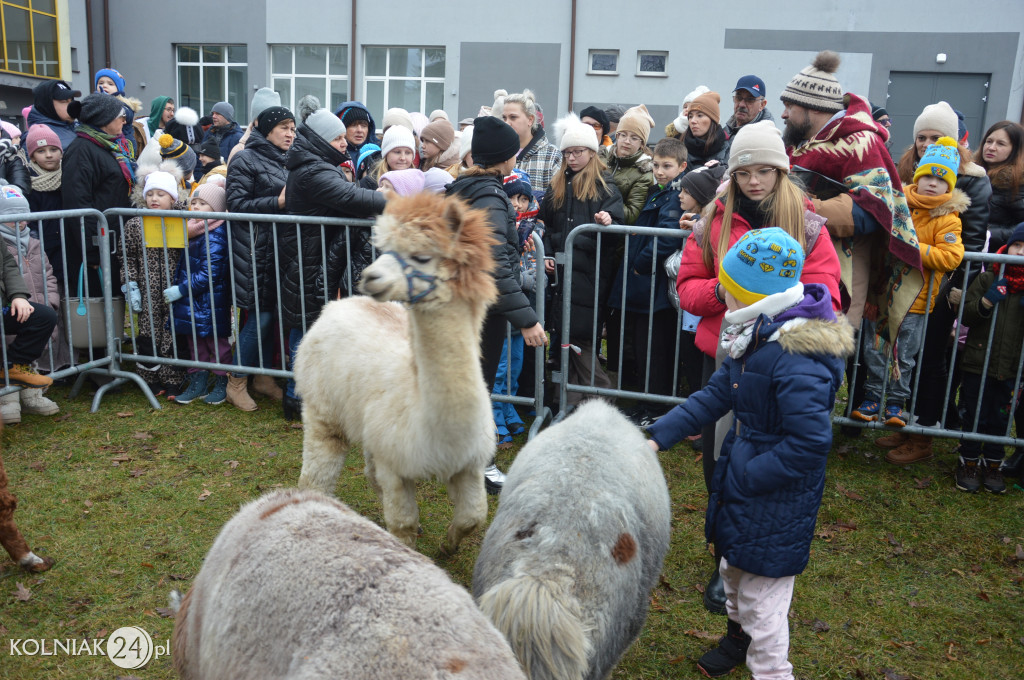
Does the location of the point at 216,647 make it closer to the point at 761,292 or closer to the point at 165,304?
the point at 761,292

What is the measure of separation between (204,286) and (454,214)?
3.82 m

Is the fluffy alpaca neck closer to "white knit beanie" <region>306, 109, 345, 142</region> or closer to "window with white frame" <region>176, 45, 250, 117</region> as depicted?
"white knit beanie" <region>306, 109, 345, 142</region>

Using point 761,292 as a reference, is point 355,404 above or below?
below

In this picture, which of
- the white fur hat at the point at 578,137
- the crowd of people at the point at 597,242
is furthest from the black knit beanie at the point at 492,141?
→ the white fur hat at the point at 578,137

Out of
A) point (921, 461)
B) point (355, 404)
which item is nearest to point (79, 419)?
point (355, 404)

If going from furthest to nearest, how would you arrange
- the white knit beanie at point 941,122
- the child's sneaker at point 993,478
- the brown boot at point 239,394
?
1. the brown boot at point 239,394
2. the white knit beanie at point 941,122
3. the child's sneaker at point 993,478

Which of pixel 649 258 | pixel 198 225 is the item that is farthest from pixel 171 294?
pixel 649 258

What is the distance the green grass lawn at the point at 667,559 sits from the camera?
3.34m

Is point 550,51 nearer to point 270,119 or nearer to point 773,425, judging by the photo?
point 270,119

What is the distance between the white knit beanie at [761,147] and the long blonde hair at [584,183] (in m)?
2.64

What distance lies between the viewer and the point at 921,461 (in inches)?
218

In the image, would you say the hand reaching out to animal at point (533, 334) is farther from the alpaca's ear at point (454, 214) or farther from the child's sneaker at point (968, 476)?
the child's sneaker at point (968, 476)

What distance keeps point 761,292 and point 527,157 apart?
4.62 meters

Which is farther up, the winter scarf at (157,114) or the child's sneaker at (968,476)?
the winter scarf at (157,114)
